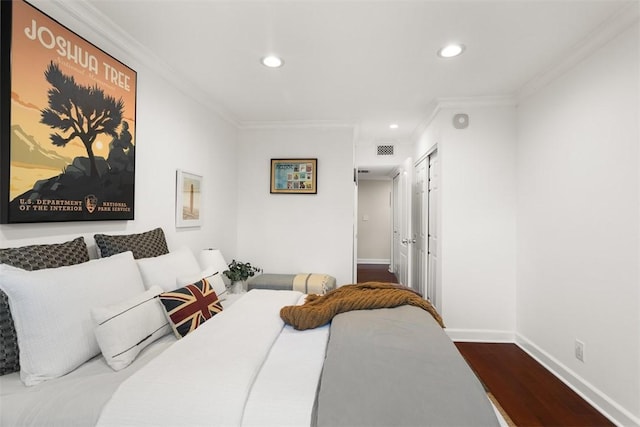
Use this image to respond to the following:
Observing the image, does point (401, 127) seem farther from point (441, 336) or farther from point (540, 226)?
point (441, 336)

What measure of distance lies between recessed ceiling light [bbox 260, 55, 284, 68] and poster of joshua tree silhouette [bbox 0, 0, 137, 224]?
1.00 m

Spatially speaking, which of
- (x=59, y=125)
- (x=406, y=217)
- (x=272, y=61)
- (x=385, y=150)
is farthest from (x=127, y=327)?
(x=385, y=150)

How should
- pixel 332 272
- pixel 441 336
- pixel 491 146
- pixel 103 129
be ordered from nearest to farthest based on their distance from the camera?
pixel 441 336
pixel 103 129
pixel 491 146
pixel 332 272

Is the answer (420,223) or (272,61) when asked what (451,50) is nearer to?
(272,61)

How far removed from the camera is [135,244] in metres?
2.08

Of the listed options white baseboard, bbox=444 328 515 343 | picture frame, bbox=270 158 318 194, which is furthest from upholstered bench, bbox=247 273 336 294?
white baseboard, bbox=444 328 515 343

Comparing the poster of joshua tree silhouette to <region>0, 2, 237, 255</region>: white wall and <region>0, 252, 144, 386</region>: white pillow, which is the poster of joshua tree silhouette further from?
<region>0, 252, 144, 386</region>: white pillow

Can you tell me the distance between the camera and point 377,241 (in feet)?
26.5

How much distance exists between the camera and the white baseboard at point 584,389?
6.21 feet

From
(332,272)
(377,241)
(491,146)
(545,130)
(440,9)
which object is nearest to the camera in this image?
(440,9)

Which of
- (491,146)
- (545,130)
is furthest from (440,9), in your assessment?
(491,146)

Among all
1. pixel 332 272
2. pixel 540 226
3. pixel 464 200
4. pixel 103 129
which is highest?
pixel 103 129

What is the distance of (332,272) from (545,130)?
2.75 metres

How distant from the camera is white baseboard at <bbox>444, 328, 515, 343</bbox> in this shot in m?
3.18
